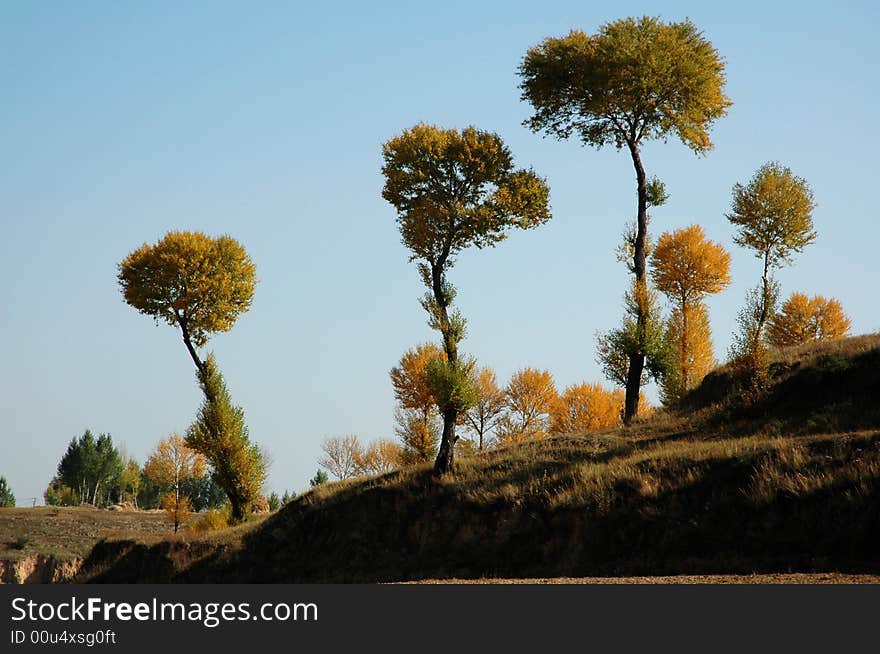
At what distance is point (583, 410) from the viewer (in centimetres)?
7456

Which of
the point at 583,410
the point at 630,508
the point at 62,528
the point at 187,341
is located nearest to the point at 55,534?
the point at 62,528

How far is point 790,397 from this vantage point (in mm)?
33250

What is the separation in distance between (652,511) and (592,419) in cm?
4996

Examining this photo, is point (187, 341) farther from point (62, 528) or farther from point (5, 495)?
point (5, 495)

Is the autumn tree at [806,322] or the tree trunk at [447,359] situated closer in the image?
the tree trunk at [447,359]

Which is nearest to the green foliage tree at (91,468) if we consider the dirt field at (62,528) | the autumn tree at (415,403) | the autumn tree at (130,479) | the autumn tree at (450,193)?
the autumn tree at (130,479)

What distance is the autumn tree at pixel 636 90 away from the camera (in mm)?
39938

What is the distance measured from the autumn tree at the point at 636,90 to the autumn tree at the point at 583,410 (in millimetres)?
33458

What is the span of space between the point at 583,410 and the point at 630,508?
4995 cm

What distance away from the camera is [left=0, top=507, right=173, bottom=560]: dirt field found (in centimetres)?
5967

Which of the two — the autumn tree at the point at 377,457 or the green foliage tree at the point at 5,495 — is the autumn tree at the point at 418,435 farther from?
the green foliage tree at the point at 5,495

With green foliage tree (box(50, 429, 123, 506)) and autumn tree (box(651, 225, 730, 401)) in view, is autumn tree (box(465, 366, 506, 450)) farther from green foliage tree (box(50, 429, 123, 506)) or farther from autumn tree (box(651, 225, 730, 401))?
green foliage tree (box(50, 429, 123, 506))
